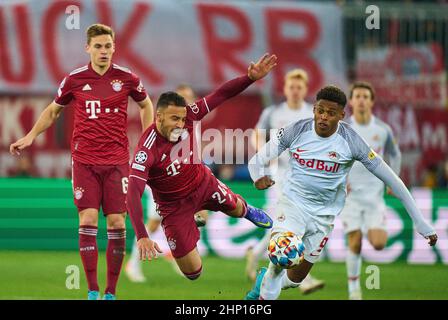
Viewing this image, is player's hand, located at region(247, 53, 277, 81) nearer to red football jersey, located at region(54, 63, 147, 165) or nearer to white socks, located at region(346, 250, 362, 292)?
red football jersey, located at region(54, 63, 147, 165)

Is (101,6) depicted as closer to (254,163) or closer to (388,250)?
(388,250)

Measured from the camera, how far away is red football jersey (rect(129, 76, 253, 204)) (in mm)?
9133

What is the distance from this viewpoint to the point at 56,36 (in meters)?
19.8

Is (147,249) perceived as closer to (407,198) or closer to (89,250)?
(89,250)

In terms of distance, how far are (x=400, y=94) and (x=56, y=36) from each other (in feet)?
22.4

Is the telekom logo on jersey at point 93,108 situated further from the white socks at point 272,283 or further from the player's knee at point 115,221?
the white socks at point 272,283

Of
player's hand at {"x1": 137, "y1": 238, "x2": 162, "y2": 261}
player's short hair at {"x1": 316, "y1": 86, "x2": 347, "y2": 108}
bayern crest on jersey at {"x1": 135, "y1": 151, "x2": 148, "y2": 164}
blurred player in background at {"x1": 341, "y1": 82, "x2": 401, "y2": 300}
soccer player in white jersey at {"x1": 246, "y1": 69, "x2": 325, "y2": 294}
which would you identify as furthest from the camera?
soccer player in white jersey at {"x1": 246, "y1": 69, "x2": 325, "y2": 294}

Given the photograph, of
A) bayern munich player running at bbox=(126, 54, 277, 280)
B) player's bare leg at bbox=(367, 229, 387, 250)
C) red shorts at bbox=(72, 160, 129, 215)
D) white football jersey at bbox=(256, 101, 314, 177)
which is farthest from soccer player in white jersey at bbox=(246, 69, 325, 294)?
red shorts at bbox=(72, 160, 129, 215)

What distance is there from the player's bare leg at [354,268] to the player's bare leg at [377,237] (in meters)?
0.26

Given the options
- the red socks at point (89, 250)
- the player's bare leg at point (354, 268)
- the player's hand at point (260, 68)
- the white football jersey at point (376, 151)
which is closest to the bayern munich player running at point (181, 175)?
the player's hand at point (260, 68)

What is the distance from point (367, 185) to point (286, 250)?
3.56 m

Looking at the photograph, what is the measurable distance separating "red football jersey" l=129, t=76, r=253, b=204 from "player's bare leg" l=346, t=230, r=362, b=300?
8.50 feet

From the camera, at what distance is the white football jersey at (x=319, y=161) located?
9.43 m
